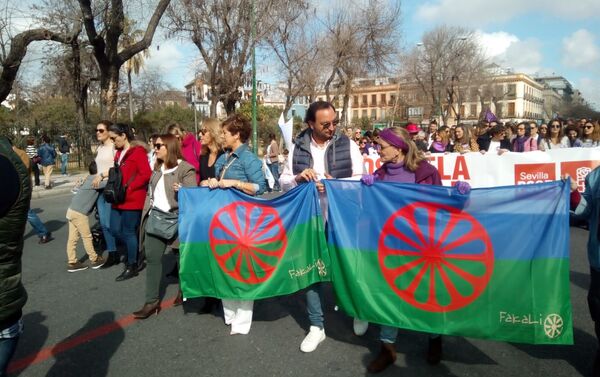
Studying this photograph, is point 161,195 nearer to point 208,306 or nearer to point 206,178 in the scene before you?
point 206,178

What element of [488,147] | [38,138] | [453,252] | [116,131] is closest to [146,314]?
[116,131]

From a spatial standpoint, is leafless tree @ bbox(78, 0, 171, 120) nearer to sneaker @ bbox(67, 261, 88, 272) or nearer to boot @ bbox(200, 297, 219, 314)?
sneaker @ bbox(67, 261, 88, 272)

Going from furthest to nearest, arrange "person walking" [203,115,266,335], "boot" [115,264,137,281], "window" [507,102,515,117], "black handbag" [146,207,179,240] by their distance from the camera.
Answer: "window" [507,102,515,117], "boot" [115,264,137,281], "black handbag" [146,207,179,240], "person walking" [203,115,266,335]

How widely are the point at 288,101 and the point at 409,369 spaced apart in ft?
80.7

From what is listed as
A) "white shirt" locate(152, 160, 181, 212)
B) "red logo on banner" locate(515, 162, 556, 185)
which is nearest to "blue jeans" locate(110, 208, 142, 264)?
"white shirt" locate(152, 160, 181, 212)

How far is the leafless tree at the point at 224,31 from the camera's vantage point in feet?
66.4

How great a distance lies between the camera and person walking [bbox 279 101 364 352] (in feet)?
12.2

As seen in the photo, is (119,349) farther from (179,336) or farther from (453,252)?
(453,252)

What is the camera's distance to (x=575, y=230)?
26.0 ft

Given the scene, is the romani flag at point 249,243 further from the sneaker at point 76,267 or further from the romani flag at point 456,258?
the sneaker at point 76,267

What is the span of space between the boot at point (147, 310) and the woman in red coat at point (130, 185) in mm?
1367

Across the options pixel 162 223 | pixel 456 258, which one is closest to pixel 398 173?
pixel 456 258

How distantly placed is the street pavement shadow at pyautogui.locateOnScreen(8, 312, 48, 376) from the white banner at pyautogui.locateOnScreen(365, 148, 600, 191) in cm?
469

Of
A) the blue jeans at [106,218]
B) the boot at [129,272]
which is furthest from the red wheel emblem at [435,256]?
the blue jeans at [106,218]
